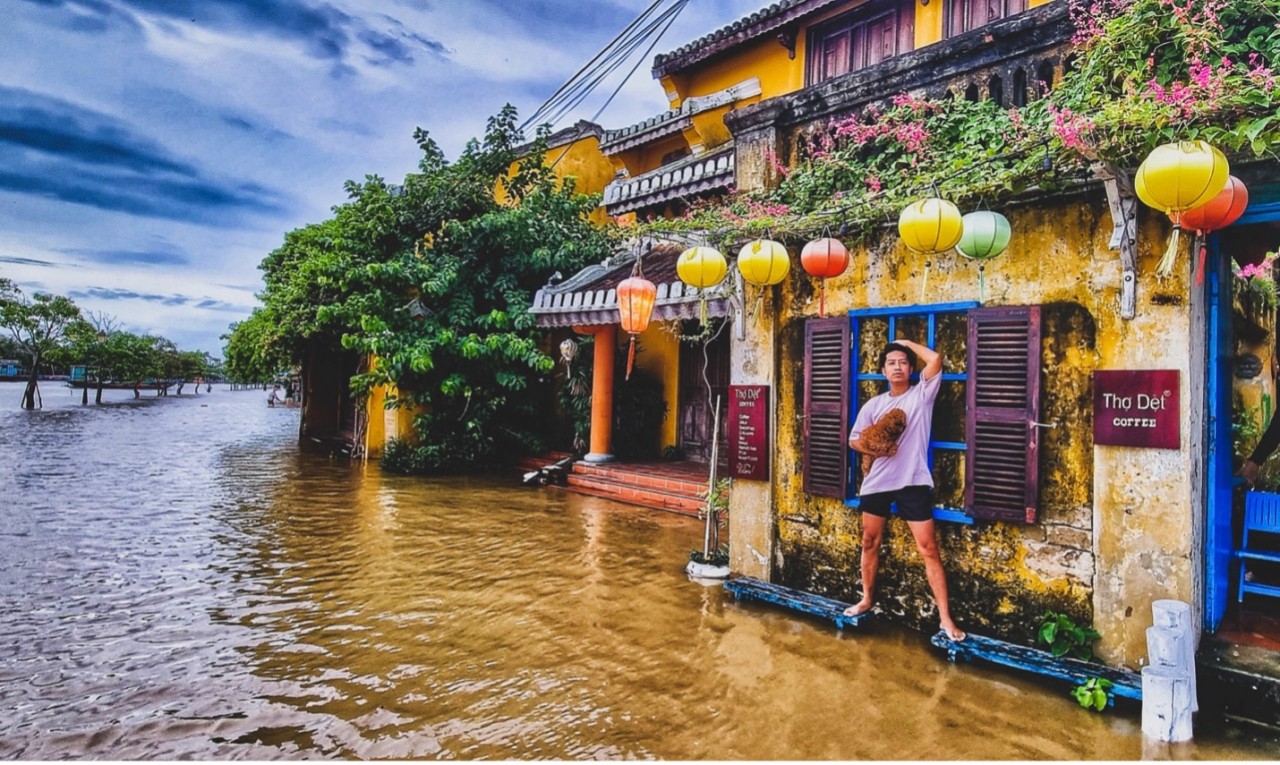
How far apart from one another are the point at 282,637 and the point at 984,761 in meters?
4.69

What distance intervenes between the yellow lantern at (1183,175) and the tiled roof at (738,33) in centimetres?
1014

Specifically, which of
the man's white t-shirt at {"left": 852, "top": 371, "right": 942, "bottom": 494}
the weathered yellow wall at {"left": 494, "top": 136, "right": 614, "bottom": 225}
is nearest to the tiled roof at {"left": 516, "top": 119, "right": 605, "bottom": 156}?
the weathered yellow wall at {"left": 494, "top": 136, "right": 614, "bottom": 225}

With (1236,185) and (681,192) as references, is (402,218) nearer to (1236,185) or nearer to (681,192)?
(681,192)

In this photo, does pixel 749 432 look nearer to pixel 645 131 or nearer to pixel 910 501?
pixel 910 501

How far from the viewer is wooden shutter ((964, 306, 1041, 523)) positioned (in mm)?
4293

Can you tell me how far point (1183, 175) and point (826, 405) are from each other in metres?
2.73

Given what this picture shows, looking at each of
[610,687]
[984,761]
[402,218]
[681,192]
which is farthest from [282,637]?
[402,218]

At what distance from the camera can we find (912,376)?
4852 mm

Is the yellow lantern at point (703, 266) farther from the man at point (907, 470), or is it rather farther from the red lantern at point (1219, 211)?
the red lantern at point (1219, 211)

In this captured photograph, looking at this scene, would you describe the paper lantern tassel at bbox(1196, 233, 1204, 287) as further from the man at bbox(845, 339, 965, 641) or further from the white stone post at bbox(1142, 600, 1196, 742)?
the white stone post at bbox(1142, 600, 1196, 742)

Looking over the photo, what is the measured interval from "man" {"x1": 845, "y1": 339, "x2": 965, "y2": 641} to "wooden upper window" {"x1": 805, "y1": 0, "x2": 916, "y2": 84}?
8547 mm

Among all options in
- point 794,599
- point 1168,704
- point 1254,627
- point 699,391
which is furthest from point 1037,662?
point 699,391

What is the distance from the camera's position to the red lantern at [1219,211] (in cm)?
336

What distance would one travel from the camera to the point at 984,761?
323 cm
